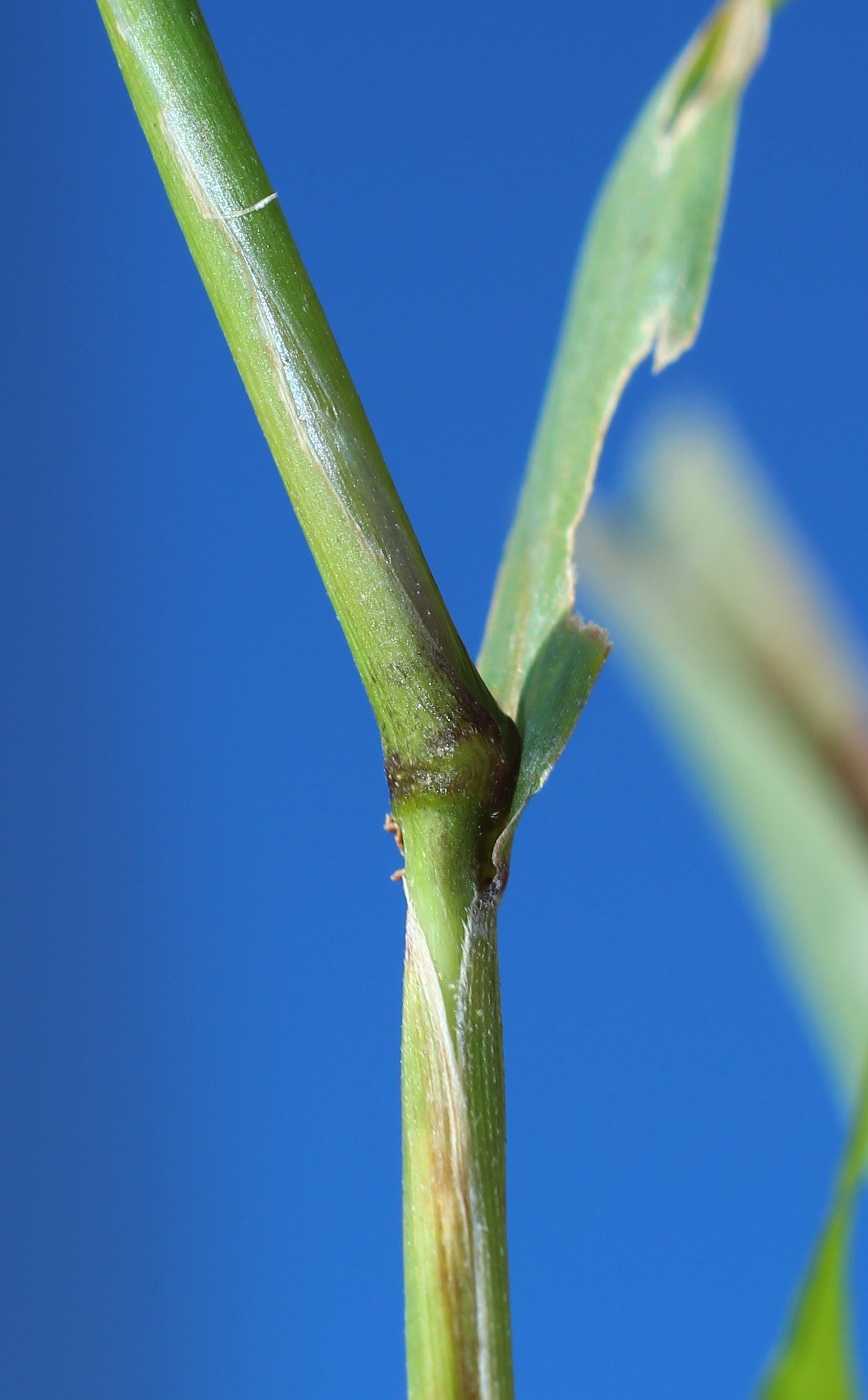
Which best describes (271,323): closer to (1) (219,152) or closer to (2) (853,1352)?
(1) (219,152)

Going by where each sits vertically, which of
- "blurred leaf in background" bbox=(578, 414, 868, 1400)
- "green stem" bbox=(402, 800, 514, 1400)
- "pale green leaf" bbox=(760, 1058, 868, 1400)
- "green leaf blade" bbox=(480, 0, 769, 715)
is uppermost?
"green leaf blade" bbox=(480, 0, 769, 715)

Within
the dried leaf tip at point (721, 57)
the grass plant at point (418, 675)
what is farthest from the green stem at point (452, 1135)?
the dried leaf tip at point (721, 57)

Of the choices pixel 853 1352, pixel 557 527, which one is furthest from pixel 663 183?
pixel 853 1352

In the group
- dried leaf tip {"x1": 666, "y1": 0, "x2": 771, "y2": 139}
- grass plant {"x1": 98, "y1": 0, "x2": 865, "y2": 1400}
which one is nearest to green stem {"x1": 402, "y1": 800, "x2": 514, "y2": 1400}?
grass plant {"x1": 98, "y1": 0, "x2": 865, "y2": 1400}

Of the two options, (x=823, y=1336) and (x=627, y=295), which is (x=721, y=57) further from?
Answer: (x=823, y=1336)

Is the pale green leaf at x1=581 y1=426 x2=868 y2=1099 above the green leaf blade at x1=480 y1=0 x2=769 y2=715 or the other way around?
the other way around

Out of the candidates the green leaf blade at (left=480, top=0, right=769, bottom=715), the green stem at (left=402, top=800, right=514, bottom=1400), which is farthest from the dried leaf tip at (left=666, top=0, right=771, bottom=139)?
the green stem at (left=402, top=800, right=514, bottom=1400)

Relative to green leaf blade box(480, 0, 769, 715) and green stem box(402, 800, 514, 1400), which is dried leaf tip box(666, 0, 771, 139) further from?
green stem box(402, 800, 514, 1400)

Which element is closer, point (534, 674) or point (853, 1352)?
point (853, 1352)

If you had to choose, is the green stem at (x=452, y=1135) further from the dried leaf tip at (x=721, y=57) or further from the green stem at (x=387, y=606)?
the dried leaf tip at (x=721, y=57)
